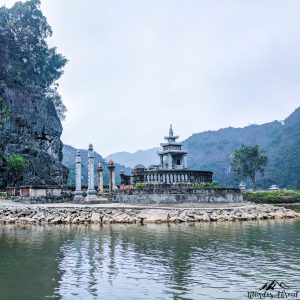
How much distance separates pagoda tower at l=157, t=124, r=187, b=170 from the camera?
50.6 m

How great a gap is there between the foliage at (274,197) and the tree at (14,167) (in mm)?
29207

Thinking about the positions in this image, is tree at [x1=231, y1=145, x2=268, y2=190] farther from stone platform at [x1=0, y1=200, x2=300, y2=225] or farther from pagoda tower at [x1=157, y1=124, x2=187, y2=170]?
stone platform at [x1=0, y1=200, x2=300, y2=225]

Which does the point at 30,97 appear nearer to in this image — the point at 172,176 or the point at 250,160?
the point at 250,160

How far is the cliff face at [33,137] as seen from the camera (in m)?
60.4

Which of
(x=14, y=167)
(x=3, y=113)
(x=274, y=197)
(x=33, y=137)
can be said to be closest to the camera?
(x=274, y=197)

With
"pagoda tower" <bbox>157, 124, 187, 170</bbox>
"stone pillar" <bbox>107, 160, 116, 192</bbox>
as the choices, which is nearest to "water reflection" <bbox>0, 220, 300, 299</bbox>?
"stone pillar" <bbox>107, 160, 116, 192</bbox>

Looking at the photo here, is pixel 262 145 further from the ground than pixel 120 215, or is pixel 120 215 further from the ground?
pixel 262 145

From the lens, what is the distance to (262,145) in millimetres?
133750

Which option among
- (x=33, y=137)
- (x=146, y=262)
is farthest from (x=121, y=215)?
(x=33, y=137)

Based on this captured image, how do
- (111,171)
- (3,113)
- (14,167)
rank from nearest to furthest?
1. (111,171)
2. (14,167)
3. (3,113)

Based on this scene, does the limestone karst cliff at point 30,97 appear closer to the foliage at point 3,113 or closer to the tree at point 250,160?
the foliage at point 3,113

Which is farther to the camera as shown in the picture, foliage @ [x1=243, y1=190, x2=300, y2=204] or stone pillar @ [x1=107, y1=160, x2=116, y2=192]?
foliage @ [x1=243, y1=190, x2=300, y2=204]

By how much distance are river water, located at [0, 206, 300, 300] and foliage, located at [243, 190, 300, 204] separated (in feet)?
97.9

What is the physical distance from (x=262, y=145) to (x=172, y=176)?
330 feet
